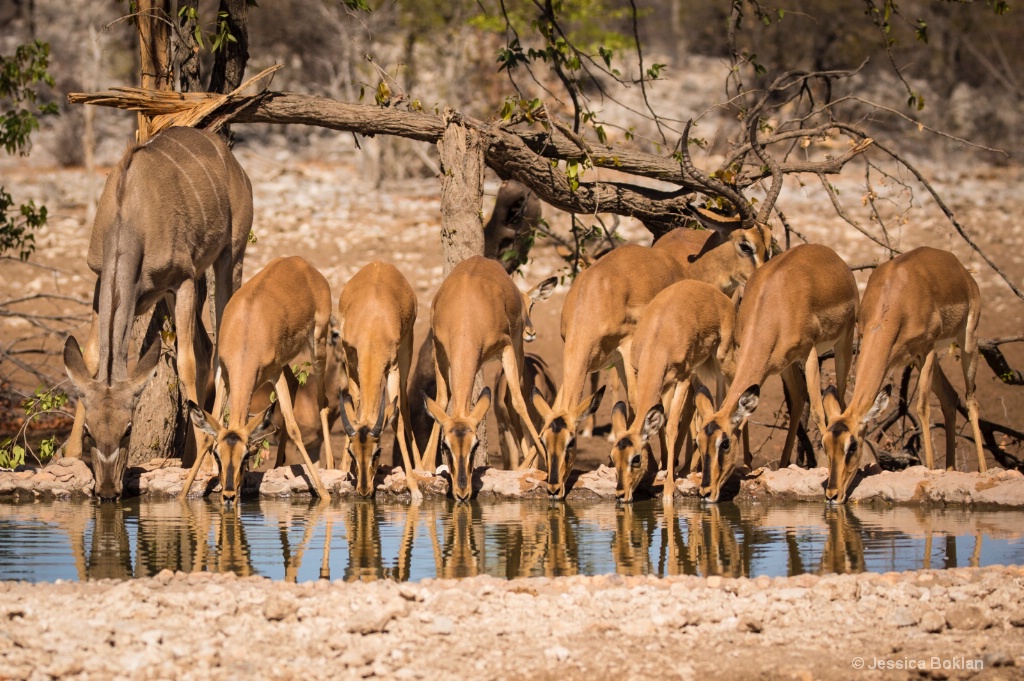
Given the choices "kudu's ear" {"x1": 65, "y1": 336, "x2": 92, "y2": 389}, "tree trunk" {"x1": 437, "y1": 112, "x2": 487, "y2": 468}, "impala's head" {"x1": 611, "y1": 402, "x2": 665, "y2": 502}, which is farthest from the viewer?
"tree trunk" {"x1": 437, "y1": 112, "x2": 487, "y2": 468}

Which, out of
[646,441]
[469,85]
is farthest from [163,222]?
[469,85]

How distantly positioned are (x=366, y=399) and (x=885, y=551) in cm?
393

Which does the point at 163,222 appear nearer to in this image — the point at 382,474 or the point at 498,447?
the point at 382,474

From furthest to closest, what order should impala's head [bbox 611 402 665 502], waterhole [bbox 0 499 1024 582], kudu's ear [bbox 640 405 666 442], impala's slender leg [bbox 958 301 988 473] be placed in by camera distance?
impala's slender leg [bbox 958 301 988 473], kudu's ear [bbox 640 405 666 442], impala's head [bbox 611 402 665 502], waterhole [bbox 0 499 1024 582]

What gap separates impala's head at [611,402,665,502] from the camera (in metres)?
9.38

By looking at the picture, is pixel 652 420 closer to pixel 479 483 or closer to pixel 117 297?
pixel 479 483

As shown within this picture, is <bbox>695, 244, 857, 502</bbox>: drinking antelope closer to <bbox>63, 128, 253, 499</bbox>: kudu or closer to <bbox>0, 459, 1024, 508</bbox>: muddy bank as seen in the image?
<bbox>0, 459, 1024, 508</bbox>: muddy bank

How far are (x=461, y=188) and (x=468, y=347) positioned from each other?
172cm

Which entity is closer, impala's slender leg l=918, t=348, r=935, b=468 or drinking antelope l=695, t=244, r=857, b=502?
drinking antelope l=695, t=244, r=857, b=502

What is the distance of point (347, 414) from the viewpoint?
9.63 m

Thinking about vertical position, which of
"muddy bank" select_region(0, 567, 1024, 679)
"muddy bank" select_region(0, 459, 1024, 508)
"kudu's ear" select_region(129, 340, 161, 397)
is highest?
"kudu's ear" select_region(129, 340, 161, 397)

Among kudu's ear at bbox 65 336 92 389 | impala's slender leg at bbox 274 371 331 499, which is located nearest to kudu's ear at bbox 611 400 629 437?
impala's slender leg at bbox 274 371 331 499

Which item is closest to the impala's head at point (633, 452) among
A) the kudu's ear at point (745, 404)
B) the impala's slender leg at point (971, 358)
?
the kudu's ear at point (745, 404)

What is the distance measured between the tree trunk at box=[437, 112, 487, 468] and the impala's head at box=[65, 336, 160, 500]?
2.87 m
